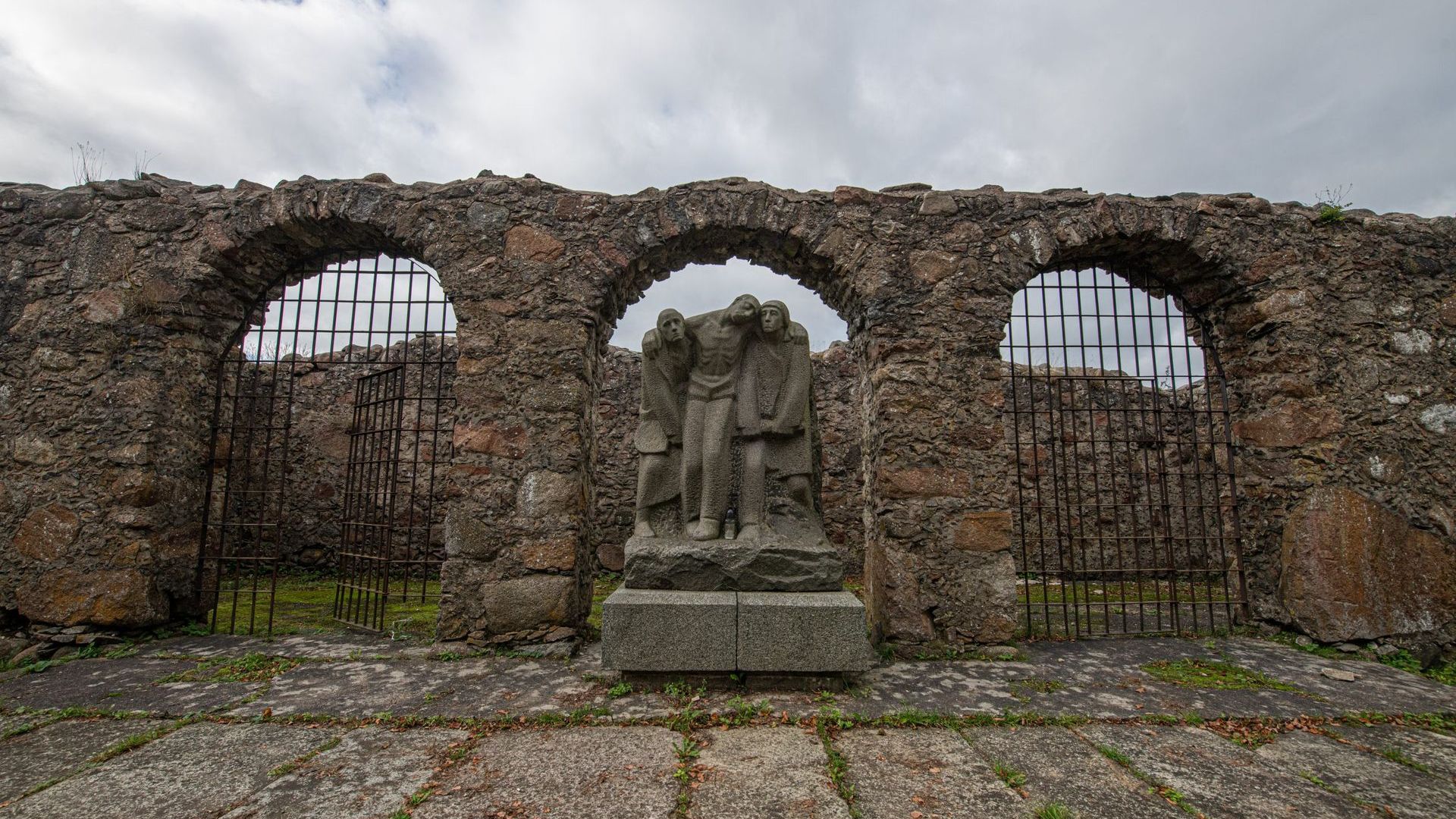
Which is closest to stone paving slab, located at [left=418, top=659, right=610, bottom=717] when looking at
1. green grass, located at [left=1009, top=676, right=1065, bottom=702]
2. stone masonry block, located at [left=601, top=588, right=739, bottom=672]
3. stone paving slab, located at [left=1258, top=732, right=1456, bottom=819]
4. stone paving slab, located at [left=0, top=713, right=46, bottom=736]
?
stone masonry block, located at [left=601, top=588, right=739, bottom=672]

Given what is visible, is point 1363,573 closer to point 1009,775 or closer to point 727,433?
point 1009,775

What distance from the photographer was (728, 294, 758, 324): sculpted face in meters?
3.90

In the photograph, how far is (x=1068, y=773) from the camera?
8.18 feet

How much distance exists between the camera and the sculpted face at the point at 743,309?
390 centimetres

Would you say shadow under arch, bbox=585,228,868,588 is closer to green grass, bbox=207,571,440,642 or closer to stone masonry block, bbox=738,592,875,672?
stone masonry block, bbox=738,592,875,672

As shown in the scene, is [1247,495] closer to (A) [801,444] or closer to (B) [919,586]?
(B) [919,586]

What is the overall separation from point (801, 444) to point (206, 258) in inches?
178

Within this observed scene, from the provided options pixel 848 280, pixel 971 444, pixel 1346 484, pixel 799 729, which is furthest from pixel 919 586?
pixel 1346 484

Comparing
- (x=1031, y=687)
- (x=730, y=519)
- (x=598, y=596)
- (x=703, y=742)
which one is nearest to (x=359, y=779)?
(x=703, y=742)

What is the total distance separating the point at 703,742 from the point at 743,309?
2322mm

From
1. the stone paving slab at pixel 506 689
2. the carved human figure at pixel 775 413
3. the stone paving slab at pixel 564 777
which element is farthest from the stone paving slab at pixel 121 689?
the carved human figure at pixel 775 413

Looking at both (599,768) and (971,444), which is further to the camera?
(971,444)

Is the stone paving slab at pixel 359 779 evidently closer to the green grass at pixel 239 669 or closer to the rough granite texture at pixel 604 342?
the green grass at pixel 239 669

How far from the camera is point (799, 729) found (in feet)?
9.50
